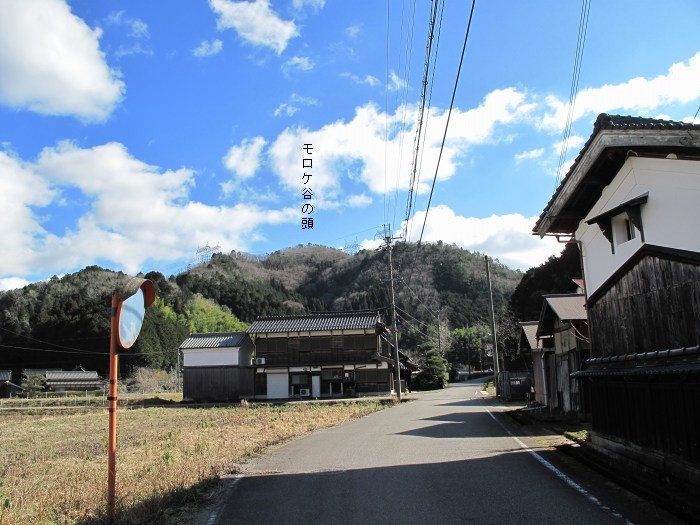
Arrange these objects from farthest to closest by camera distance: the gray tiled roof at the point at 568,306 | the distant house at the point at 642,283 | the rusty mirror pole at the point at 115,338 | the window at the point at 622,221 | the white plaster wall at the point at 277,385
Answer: the white plaster wall at the point at 277,385, the gray tiled roof at the point at 568,306, the window at the point at 622,221, the distant house at the point at 642,283, the rusty mirror pole at the point at 115,338

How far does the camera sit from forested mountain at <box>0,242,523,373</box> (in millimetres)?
73250

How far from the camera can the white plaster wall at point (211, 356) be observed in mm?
44344

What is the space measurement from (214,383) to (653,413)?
132 feet

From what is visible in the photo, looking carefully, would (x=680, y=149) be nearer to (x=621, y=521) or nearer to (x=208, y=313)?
(x=621, y=521)

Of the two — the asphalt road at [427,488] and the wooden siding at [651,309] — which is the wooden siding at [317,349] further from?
the wooden siding at [651,309]

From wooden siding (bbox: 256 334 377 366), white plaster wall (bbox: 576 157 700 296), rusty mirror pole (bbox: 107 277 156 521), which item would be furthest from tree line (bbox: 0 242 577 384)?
rusty mirror pole (bbox: 107 277 156 521)

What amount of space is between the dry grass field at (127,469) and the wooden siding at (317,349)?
21672 millimetres

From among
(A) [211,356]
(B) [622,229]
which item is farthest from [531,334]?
(A) [211,356]

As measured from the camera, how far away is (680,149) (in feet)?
23.3

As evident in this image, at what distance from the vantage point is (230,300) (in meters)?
96.4

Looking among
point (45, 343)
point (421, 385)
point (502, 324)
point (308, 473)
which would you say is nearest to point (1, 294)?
point (45, 343)

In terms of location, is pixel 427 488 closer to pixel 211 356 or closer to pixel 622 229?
pixel 622 229

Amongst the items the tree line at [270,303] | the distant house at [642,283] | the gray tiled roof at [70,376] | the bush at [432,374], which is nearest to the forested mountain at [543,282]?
the tree line at [270,303]

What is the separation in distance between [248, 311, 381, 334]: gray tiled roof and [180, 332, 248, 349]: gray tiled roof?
4.40 feet
